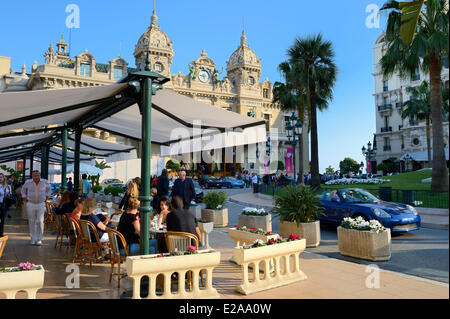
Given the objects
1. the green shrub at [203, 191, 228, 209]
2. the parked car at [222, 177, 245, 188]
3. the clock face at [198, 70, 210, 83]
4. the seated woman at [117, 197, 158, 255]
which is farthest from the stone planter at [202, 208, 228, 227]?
the clock face at [198, 70, 210, 83]

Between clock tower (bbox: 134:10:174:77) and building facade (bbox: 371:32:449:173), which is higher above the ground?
clock tower (bbox: 134:10:174:77)

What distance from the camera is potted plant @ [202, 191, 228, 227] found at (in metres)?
11.1

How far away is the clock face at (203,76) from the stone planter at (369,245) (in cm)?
4844

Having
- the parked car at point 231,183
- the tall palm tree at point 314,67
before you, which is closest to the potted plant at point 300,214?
the tall palm tree at point 314,67

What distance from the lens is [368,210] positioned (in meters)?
8.71

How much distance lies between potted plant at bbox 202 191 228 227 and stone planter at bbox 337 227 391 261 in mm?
5051

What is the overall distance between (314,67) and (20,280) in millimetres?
21664

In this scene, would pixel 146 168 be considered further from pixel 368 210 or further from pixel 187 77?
pixel 187 77

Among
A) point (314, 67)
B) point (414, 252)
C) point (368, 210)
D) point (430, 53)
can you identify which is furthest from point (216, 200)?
point (314, 67)

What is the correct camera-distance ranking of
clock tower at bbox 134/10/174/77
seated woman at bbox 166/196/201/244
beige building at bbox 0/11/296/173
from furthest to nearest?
1. clock tower at bbox 134/10/174/77
2. beige building at bbox 0/11/296/173
3. seated woman at bbox 166/196/201/244

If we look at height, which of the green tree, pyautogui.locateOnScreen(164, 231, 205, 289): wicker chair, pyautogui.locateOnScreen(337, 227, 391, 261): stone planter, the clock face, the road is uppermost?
the clock face

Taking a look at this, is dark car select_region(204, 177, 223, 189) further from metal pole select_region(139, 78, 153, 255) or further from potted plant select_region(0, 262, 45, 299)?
potted plant select_region(0, 262, 45, 299)
